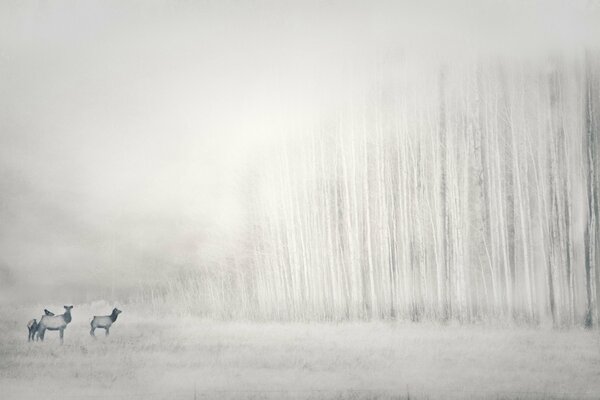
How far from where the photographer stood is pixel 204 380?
4.51 meters

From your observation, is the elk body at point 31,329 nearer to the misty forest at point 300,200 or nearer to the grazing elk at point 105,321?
the misty forest at point 300,200

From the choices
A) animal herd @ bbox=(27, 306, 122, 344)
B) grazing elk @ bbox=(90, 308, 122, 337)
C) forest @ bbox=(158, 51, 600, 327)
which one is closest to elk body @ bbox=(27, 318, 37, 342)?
animal herd @ bbox=(27, 306, 122, 344)

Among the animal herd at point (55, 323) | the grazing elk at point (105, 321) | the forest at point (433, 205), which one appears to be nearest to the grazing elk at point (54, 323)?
the animal herd at point (55, 323)

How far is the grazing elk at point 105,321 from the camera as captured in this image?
179 inches

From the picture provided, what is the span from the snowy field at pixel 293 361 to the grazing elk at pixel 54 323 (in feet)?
0.11

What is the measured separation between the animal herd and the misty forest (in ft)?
0.04

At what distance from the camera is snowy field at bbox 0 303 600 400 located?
4496mm

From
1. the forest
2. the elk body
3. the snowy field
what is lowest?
the snowy field

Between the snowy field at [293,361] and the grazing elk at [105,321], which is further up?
the grazing elk at [105,321]

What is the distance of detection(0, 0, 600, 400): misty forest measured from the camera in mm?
4520

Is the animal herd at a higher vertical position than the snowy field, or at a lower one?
higher

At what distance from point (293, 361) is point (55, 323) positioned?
1.35 metres

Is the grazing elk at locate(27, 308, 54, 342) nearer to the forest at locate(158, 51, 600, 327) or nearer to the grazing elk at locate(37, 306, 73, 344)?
the grazing elk at locate(37, 306, 73, 344)

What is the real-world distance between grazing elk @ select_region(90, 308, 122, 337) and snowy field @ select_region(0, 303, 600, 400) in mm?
39
